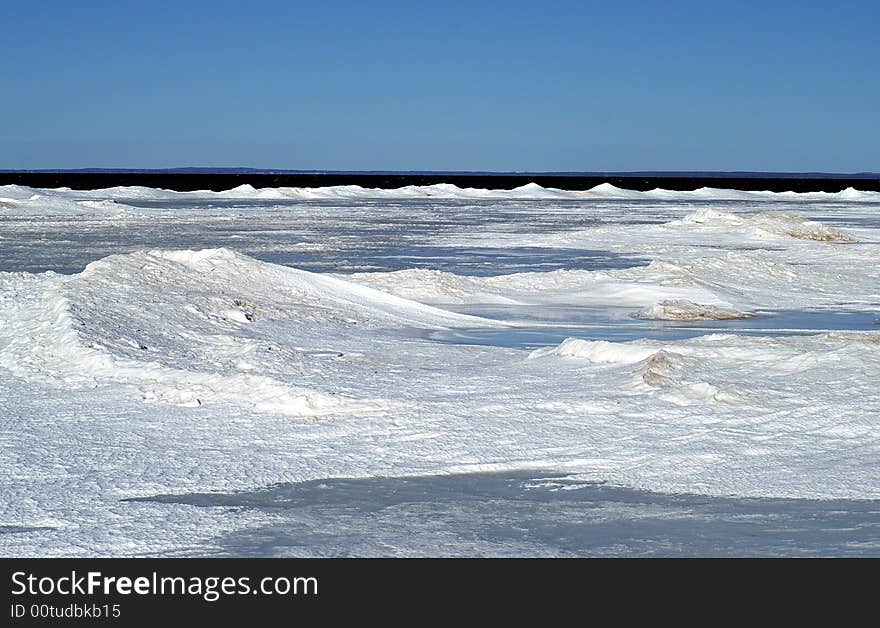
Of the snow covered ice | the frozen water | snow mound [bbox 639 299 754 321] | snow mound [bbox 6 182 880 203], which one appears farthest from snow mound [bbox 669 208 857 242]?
snow mound [bbox 6 182 880 203]

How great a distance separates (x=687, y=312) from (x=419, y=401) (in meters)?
4.19

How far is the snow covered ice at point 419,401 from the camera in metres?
3.71

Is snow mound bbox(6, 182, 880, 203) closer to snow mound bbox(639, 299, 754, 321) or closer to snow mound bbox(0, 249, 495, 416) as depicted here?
snow mound bbox(0, 249, 495, 416)

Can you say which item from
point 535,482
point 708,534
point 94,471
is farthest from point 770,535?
point 94,471

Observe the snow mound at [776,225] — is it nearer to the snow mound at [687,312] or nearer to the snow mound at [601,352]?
the snow mound at [687,312]

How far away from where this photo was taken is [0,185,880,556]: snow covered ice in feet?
12.2

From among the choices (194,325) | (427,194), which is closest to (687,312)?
(194,325)

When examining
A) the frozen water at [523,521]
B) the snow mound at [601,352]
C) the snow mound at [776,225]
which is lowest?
the frozen water at [523,521]

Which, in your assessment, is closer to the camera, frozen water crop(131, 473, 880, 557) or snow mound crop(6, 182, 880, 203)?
frozen water crop(131, 473, 880, 557)

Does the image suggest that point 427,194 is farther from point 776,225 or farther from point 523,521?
point 523,521

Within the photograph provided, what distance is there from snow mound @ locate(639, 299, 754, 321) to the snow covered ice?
3 cm

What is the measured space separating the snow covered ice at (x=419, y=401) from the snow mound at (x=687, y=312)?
26 millimetres

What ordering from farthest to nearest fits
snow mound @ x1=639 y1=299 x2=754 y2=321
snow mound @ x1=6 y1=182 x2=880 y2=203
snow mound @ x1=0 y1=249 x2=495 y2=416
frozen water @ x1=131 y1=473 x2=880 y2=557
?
snow mound @ x1=6 y1=182 x2=880 y2=203, snow mound @ x1=639 y1=299 x2=754 y2=321, snow mound @ x1=0 y1=249 x2=495 y2=416, frozen water @ x1=131 y1=473 x2=880 y2=557

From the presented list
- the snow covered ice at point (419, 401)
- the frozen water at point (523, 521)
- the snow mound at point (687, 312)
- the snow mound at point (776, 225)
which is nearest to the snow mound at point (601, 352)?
the snow covered ice at point (419, 401)
